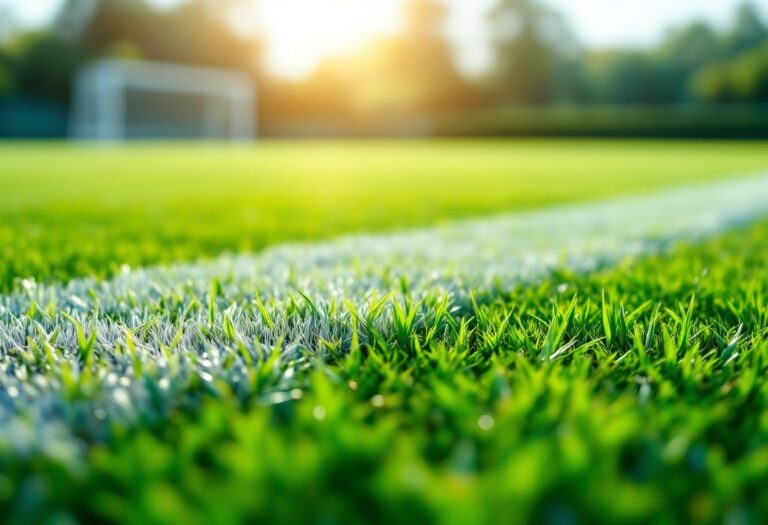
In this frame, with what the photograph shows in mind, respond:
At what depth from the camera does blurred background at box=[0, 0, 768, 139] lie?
110 ft

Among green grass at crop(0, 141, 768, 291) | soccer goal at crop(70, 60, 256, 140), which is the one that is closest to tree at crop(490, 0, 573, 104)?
soccer goal at crop(70, 60, 256, 140)

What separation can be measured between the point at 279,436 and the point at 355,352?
0.38 meters

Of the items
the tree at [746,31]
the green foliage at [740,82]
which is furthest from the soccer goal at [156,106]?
the tree at [746,31]

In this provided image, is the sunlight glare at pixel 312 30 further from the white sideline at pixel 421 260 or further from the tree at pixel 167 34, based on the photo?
the white sideline at pixel 421 260

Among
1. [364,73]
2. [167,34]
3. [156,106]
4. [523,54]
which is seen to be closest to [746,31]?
[523,54]

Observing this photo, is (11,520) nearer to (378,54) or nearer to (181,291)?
(181,291)

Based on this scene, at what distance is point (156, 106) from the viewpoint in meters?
31.9

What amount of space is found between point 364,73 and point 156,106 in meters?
25.0

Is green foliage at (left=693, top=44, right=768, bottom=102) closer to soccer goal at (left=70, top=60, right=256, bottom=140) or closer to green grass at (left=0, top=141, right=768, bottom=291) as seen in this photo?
soccer goal at (left=70, top=60, right=256, bottom=140)

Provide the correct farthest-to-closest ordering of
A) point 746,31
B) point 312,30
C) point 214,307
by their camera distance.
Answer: point 746,31, point 312,30, point 214,307

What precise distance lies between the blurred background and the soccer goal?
0.31 feet

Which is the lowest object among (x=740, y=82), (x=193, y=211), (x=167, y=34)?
(x=193, y=211)

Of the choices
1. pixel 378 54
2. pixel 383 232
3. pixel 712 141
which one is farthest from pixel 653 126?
pixel 383 232

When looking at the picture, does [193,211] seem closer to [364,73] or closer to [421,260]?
[421,260]
